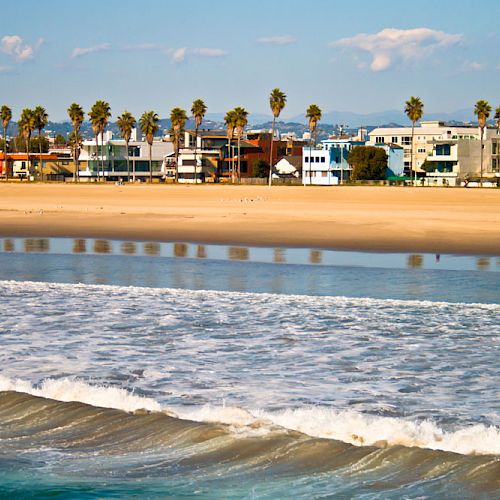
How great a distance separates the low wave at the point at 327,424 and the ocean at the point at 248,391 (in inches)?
0.8

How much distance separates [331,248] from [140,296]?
11275mm

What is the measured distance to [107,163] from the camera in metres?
134

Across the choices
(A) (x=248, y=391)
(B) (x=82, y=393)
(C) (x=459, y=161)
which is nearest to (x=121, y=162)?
(C) (x=459, y=161)

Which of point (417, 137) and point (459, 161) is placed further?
point (417, 137)

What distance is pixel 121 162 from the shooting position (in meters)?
134

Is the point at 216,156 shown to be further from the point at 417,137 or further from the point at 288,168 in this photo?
the point at 417,137

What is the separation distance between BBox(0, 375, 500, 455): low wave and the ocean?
20 mm

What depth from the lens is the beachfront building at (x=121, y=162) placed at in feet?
433

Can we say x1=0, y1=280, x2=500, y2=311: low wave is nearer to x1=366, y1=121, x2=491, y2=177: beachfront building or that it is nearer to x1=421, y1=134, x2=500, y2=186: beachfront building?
x1=421, y1=134, x2=500, y2=186: beachfront building

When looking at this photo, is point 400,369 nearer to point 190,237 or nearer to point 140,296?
Result: point 140,296

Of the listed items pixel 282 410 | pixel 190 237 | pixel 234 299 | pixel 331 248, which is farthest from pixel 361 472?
pixel 190 237

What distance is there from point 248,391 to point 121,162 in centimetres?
12676

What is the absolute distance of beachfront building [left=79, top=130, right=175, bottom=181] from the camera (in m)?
132

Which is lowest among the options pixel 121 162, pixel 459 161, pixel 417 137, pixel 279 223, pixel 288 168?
pixel 279 223
